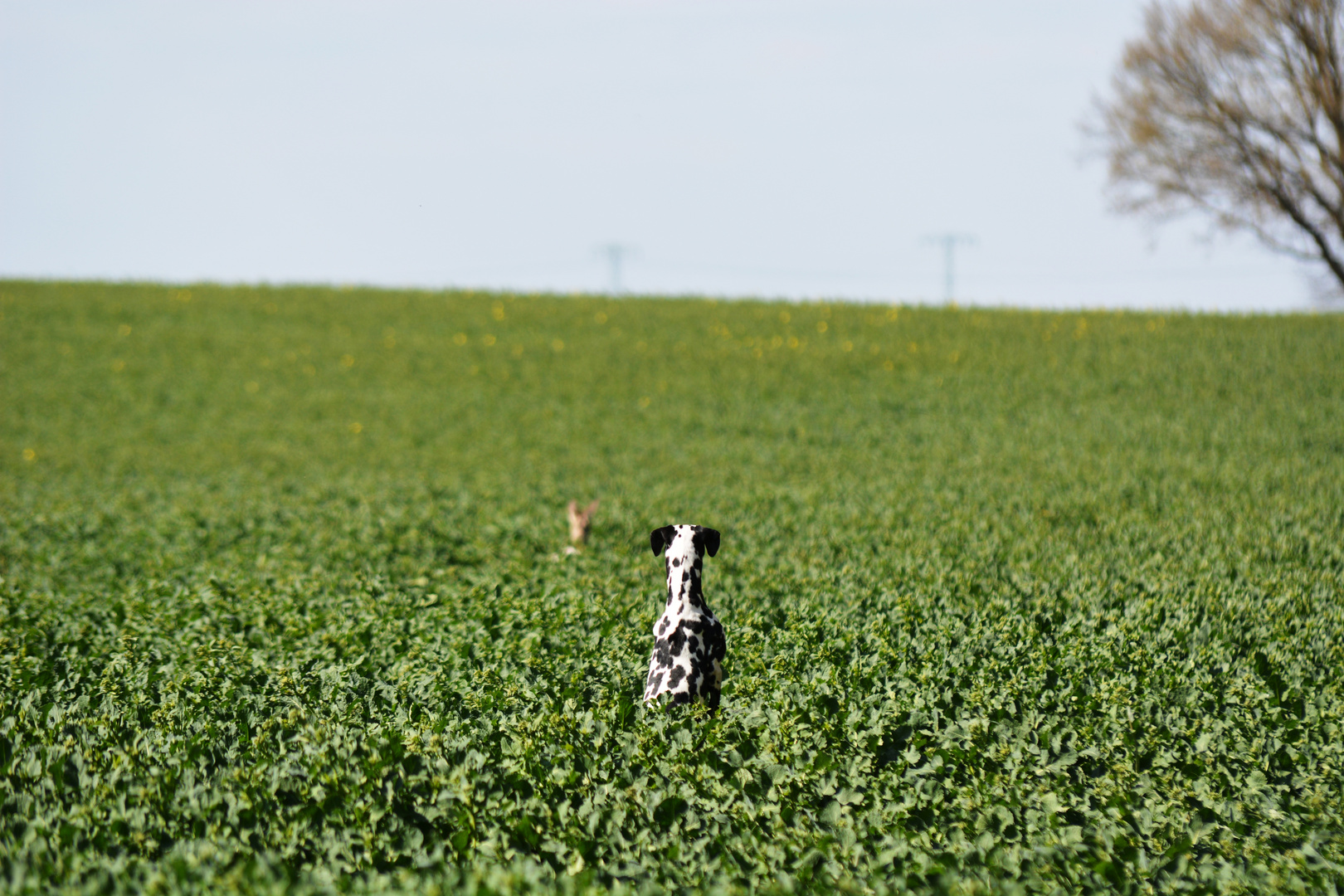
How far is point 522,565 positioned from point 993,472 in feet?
29.1

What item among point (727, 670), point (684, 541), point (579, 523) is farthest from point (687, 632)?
point (579, 523)

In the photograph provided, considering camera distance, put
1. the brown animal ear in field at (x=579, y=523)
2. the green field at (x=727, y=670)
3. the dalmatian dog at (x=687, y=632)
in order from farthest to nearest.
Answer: the brown animal ear in field at (x=579, y=523) < the dalmatian dog at (x=687, y=632) < the green field at (x=727, y=670)

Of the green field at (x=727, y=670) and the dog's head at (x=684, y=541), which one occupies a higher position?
the dog's head at (x=684, y=541)

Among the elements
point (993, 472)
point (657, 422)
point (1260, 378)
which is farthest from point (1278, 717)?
point (1260, 378)

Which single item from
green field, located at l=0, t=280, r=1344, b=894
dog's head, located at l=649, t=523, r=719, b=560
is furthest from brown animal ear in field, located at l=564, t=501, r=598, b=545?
dog's head, located at l=649, t=523, r=719, b=560

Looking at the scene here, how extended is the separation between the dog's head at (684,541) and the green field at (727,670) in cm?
99

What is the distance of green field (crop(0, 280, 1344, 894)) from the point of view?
192 inches

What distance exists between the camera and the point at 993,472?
52.3ft

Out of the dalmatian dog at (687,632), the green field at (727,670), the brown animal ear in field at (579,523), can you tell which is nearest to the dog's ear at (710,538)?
the dalmatian dog at (687,632)

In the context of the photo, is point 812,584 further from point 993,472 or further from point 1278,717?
point 993,472

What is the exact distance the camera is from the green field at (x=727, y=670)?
192 inches

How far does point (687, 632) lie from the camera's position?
19.9ft

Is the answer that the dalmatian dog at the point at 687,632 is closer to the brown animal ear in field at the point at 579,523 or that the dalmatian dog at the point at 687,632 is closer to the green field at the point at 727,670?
the green field at the point at 727,670

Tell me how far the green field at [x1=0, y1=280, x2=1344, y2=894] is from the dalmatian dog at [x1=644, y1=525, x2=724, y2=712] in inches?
8.7
